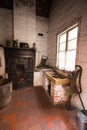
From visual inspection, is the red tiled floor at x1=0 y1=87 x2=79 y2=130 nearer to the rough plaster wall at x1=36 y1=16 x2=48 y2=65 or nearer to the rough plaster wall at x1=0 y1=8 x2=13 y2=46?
the rough plaster wall at x1=36 y1=16 x2=48 y2=65

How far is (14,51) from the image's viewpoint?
3.61 metres

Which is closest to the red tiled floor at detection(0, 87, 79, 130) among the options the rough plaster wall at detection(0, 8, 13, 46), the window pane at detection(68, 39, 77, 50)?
the window pane at detection(68, 39, 77, 50)

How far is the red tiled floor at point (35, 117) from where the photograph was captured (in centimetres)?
Answer: 177

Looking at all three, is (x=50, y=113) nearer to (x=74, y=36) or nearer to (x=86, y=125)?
(x=86, y=125)

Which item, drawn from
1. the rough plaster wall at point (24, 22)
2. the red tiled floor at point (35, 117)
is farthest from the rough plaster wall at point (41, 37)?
the red tiled floor at point (35, 117)

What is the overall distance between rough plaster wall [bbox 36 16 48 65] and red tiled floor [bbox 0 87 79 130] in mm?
2483

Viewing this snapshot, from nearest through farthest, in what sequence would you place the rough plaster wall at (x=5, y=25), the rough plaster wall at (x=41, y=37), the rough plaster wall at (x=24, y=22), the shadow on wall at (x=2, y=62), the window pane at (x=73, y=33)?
the window pane at (x=73, y=33), the shadow on wall at (x=2, y=62), the rough plaster wall at (x=24, y=22), the rough plaster wall at (x=5, y=25), the rough plaster wall at (x=41, y=37)

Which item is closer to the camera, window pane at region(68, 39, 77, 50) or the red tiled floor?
the red tiled floor

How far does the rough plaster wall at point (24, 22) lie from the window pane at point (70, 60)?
1999 mm

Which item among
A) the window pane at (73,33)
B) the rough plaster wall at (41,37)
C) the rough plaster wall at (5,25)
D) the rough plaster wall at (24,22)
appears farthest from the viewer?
the rough plaster wall at (41,37)

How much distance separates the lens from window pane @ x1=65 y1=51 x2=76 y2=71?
2.50 metres

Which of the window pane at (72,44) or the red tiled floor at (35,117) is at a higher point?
the window pane at (72,44)

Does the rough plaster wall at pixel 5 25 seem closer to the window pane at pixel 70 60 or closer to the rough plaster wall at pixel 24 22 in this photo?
the rough plaster wall at pixel 24 22

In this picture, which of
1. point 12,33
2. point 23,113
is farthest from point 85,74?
point 12,33
